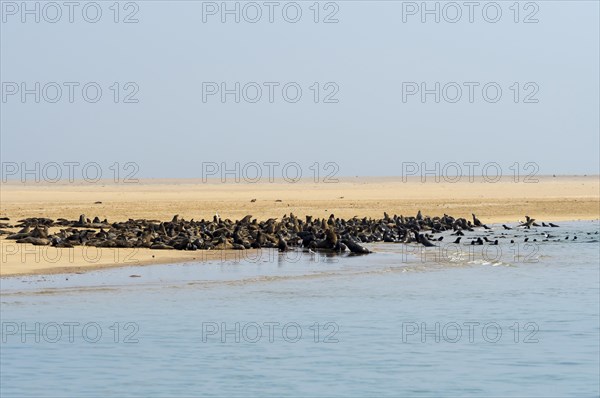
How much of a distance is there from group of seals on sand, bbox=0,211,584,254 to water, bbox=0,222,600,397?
3.87m

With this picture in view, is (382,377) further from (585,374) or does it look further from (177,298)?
(177,298)

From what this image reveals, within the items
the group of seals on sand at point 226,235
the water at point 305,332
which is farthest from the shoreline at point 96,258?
the water at point 305,332

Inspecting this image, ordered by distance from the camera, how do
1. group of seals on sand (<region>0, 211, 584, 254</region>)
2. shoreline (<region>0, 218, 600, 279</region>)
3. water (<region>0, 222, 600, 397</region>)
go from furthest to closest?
group of seals on sand (<region>0, 211, 584, 254</region>), shoreline (<region>0, 218, 600, 279</region>), water (<region>0, 222, 600, 397</region>)

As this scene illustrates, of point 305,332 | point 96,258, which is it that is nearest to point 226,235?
point 96,258

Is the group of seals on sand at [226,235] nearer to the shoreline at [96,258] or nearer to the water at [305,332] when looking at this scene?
the shoreline at [96,258]

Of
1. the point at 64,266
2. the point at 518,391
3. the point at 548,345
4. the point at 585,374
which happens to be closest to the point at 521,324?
the point at 548,345

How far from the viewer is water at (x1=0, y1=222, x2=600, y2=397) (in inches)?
498

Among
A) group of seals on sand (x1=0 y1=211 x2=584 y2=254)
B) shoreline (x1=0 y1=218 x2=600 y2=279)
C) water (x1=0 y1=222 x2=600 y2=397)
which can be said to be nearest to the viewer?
water (x1=0 y1=222 x2=600 y2=397)

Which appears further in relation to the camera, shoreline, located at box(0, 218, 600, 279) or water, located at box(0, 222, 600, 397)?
shoreline, located at box(0, 218, 600, 279)

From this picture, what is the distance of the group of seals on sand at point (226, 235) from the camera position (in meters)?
27.7

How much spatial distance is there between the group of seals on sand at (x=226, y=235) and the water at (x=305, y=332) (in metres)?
3.87

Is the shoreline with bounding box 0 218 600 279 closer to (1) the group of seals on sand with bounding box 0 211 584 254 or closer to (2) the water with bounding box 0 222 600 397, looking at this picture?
(1) the group of seals on sand with bounding box 0 211 584 254

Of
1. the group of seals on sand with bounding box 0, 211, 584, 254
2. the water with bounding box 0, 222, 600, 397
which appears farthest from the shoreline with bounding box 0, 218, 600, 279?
the water with bounding box 0, 222, 600, 397

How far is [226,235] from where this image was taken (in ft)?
101
